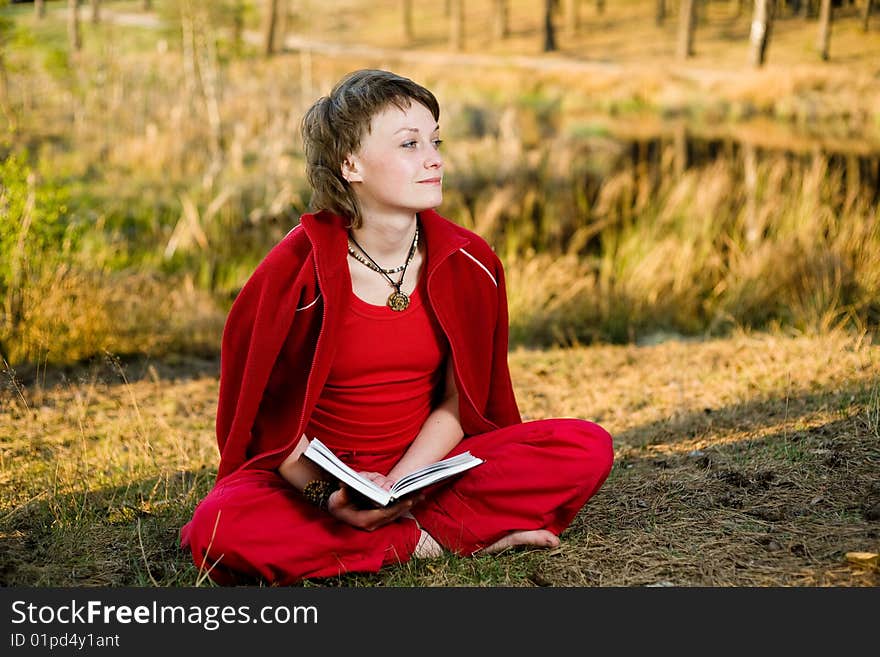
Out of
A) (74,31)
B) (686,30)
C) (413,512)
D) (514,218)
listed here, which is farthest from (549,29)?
(413,512)

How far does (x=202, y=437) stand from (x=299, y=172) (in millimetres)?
6178

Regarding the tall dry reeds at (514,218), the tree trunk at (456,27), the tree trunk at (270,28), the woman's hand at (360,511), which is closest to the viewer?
the woman's hand at (360,511)

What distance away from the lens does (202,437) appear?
182 inches

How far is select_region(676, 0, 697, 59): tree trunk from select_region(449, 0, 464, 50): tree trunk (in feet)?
14.4

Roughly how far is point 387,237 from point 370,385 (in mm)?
435

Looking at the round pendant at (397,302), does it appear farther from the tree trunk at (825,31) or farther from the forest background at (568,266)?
the tree trunk at (825,31)

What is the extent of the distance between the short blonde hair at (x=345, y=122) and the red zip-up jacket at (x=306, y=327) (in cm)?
7

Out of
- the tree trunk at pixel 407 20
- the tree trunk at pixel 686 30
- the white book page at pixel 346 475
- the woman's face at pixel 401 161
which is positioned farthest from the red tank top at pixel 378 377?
the tree trunk at pixel 407 20

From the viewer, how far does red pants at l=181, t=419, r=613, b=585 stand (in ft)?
9.37

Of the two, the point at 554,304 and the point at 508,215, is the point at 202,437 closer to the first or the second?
the point at 554,304

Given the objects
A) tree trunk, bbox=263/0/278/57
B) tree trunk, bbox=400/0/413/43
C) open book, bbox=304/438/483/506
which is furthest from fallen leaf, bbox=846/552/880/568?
tree trunk, bbox=400/0/413/43

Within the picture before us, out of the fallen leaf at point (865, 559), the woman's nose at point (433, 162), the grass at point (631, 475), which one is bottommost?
the grass at point (631, 475)

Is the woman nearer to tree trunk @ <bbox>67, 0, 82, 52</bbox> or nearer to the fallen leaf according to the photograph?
the fallen leaf

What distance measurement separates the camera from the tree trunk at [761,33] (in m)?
11.8
